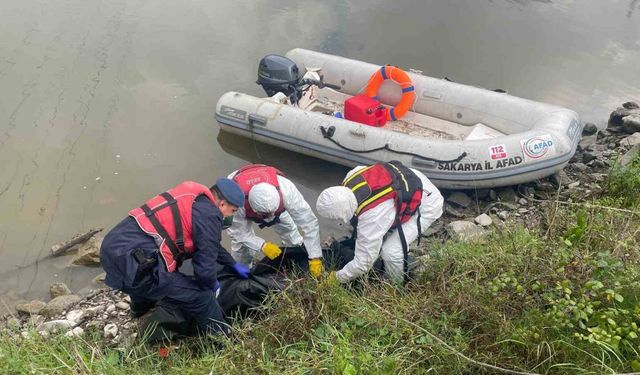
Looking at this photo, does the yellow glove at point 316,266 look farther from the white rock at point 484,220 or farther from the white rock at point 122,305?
the white rock at point 484,220

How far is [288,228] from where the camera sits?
3.60 metres

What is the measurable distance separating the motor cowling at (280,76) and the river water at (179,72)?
69 cm

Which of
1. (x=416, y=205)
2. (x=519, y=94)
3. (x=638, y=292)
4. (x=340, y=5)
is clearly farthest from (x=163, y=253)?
(x=340, y=5)

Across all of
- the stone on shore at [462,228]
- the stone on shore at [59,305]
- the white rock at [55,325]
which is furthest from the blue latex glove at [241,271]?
the stone on shore at [462,228]

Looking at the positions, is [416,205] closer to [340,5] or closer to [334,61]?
[334,61]

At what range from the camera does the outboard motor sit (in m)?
5.48

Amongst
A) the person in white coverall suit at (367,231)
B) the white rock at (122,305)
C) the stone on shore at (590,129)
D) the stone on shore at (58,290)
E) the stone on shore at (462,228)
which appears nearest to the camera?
the person in white coverall suit at (367,231)

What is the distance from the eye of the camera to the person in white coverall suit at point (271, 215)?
3.12 m

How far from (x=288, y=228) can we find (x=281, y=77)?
2.45 metres

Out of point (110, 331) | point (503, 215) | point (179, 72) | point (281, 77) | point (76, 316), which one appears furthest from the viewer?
point (179, 72)

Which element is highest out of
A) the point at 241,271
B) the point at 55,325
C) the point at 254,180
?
the point at 254,180

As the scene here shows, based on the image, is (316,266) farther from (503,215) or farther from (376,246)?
(503,215)

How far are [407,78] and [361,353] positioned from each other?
12.9ft

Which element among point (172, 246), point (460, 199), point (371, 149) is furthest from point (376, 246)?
point (460, 199)
